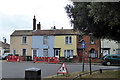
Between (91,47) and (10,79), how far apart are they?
21550 millimetres

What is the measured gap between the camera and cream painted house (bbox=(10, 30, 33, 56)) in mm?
33469

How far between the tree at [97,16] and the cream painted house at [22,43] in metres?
23.7

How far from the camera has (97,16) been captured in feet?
23.0

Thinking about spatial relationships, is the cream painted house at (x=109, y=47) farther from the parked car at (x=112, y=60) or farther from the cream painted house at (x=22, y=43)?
the cream painted house at (x=22, y=43)

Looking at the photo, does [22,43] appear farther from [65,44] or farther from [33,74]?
[33,74]

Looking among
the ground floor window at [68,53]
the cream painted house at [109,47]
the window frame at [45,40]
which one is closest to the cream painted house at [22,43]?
the window frame at [45,40]

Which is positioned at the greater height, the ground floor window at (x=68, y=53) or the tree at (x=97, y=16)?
the tree at (x=97, y=16)

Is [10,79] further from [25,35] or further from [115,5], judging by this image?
[25,35]

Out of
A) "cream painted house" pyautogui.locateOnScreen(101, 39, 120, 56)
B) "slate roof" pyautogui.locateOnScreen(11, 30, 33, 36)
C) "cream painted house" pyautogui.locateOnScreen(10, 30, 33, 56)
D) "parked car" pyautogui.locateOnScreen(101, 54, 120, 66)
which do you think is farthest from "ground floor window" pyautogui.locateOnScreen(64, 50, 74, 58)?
"parked car" pyautogui.locateOnScreen(101, 54, 120, 66)

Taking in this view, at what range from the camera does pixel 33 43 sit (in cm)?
3316

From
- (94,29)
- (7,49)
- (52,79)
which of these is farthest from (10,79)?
(7,49)

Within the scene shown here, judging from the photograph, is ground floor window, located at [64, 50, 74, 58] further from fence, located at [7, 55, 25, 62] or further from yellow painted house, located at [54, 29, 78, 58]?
fence, located at [7, 55, 25, 62]

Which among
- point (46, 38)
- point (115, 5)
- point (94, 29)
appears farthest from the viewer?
point (46, 38)

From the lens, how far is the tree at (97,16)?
669 cm
